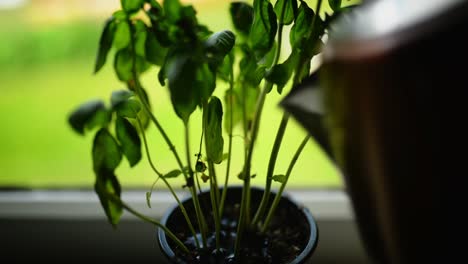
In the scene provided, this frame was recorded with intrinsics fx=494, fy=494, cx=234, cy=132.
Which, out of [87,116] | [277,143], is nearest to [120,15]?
[87,116]

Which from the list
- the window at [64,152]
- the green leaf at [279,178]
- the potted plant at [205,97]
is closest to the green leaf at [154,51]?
the potted plant at [205,97]

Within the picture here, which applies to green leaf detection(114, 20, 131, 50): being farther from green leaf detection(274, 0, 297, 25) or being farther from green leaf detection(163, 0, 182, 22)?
→ green leaf detection(274, 0, 297, 25)

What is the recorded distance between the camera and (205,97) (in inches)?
21.8

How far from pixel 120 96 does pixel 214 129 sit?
0.12 meters

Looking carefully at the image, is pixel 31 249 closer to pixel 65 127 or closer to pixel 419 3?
pixel 65 127

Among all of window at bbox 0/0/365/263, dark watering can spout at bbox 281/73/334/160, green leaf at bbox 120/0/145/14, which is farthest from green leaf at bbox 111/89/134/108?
window at bbox 0/0/365/263

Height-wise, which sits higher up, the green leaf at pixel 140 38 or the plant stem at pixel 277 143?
the green leaf at pixel 140 38

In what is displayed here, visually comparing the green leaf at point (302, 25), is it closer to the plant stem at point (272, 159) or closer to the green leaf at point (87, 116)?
the plant stem at point (272, 159)

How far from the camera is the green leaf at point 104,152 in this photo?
56cm

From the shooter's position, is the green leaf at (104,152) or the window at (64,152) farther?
the window at (64,152)

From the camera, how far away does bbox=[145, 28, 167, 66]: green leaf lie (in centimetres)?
61

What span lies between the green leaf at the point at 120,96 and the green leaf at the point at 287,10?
0.69 feet

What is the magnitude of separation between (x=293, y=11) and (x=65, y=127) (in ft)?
2.38

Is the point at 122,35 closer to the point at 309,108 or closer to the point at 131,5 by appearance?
the point at 131,5
